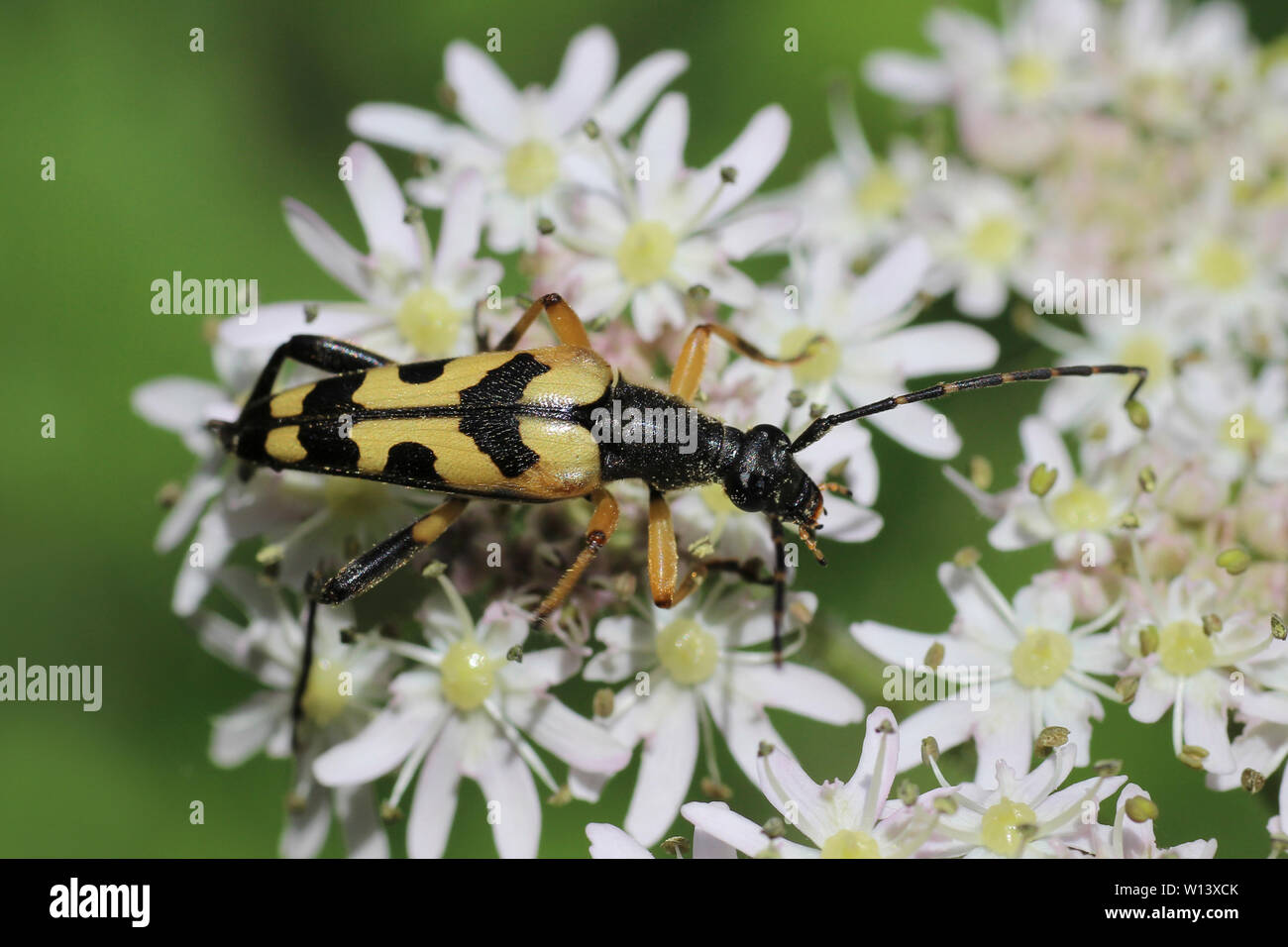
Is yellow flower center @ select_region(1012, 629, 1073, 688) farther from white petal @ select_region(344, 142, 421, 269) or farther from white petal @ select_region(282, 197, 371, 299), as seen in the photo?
white petal @ select_region(282, 197, 371, 299)

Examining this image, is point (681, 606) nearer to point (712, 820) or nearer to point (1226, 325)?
point (712, 820)

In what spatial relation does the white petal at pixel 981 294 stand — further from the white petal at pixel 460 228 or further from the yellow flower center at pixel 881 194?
the white petal at pixel 460 228

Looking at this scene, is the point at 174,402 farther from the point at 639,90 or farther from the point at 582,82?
the point at 639,90

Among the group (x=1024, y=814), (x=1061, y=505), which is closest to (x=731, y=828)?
(x=1024, y=814)

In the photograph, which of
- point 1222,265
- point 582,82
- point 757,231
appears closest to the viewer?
point 757,231
